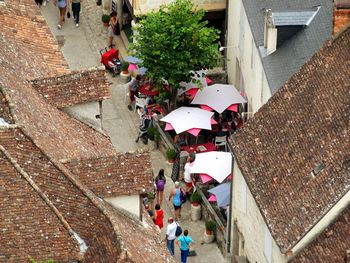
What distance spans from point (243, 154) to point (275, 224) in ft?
18.5

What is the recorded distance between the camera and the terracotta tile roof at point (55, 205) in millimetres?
56562

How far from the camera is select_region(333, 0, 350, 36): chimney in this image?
218 ft

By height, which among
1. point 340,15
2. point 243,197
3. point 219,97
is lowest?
point 219,97

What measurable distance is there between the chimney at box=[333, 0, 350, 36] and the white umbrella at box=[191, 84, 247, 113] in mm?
15541

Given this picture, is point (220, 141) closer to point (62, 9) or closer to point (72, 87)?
point (72, 87)

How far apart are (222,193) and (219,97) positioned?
9670 millimetres

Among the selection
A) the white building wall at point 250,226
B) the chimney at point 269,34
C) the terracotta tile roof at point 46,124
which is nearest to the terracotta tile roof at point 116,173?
the terracotta tile roof at point 46,124

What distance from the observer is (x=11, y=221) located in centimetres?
5656

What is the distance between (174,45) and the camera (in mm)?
81062

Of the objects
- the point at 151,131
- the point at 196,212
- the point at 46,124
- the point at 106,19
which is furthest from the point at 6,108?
the point at 106,19

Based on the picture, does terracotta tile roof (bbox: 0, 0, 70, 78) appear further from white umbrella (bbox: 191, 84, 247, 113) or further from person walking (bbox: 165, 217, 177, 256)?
white umbrella (bbox: 191, 84, 247, 113)

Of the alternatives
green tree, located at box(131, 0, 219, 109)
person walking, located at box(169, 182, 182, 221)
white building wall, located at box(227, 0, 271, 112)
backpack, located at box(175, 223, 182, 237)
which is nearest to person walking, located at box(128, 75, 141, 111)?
green tree, located at box(131, 0, 219, 109)

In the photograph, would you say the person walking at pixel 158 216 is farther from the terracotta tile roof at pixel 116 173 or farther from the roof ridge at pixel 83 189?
the roof ridge at pixel 83 189

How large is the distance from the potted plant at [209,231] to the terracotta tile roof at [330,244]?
12362 mm
